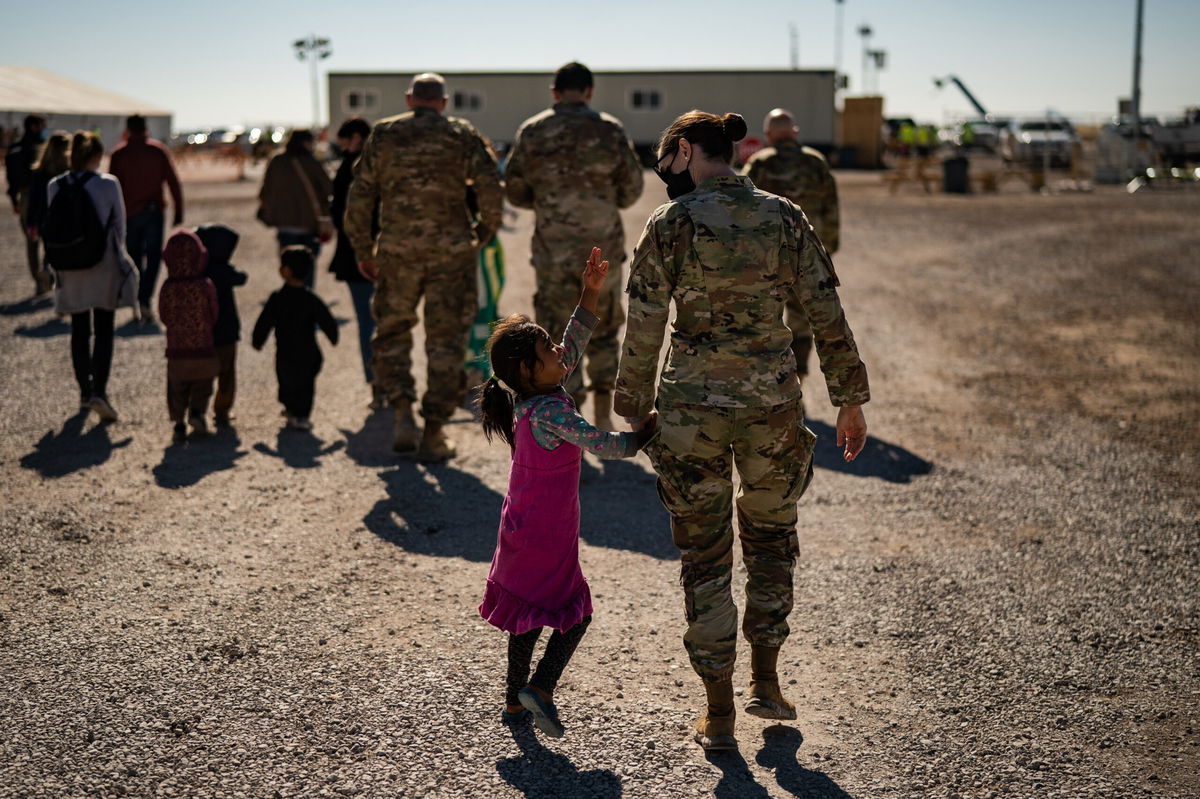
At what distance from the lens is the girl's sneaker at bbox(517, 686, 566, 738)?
3.79 metres

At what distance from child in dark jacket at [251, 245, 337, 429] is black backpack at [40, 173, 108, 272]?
3.83 feet

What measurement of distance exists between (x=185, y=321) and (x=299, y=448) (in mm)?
1100

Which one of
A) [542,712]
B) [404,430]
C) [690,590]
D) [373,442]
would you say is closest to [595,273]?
[690,590]

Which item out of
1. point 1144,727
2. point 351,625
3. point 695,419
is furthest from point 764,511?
point 351,625

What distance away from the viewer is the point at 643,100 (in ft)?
139

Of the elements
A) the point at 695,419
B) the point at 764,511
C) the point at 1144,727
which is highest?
the point at 695,419

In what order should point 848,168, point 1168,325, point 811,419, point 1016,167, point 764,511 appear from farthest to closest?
point 848,168
point 1016,167
point 1168,325
point 811,419
point 764,511

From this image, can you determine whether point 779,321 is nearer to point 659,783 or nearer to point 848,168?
point 659,783

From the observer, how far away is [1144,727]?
13.3 ft

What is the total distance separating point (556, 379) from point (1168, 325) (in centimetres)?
1090

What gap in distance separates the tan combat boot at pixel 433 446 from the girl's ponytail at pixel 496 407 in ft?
11.5

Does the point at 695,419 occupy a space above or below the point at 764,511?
above

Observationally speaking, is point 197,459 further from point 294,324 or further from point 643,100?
point 643,100

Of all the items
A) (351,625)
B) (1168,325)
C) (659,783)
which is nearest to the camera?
(659,783)
